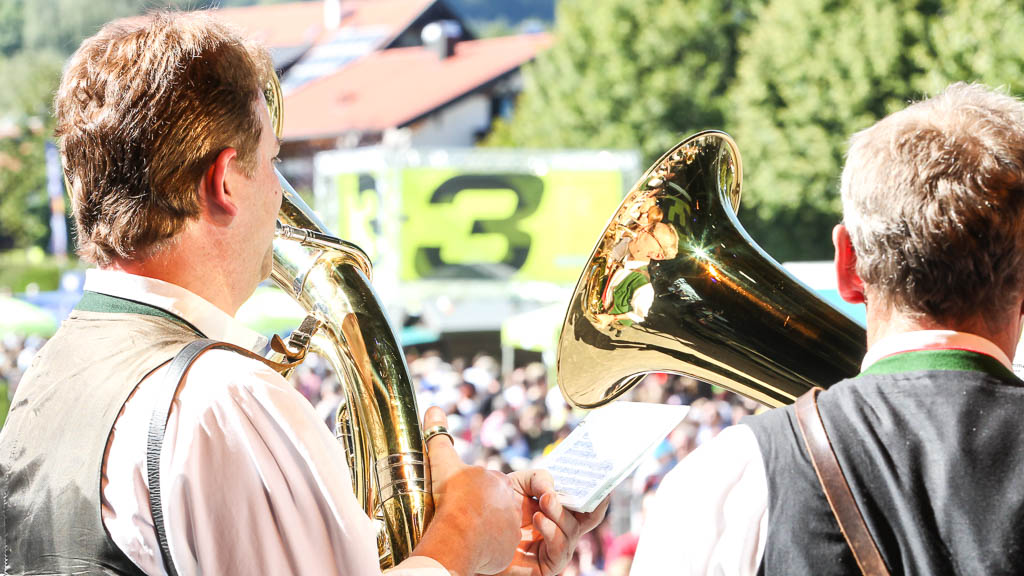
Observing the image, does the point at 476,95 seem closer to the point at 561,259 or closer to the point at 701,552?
the point at 561,259

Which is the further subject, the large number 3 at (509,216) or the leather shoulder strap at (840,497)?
the large number 3 at (509,216)

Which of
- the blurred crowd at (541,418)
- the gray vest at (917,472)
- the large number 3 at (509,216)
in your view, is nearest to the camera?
the gray vest at (917,472)

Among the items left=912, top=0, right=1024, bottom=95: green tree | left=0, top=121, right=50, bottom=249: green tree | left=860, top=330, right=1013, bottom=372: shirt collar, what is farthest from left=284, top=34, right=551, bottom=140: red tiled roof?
left=860, top=330, right=1013, bottom=372: shirt collar

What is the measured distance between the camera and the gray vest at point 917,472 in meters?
0.88

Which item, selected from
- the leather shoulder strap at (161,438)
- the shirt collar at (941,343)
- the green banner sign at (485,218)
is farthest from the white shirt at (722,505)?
the green banner sign at (485,218)

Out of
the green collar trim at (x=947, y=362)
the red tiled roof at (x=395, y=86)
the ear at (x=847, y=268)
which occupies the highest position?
the ear at (x=847, y=268)

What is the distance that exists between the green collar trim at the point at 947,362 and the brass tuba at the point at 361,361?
0.62 meters

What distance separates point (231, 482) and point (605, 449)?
521mm

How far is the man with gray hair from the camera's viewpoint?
897 mm

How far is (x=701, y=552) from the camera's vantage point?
96 centimetres

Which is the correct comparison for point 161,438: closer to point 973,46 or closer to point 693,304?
point 693,304

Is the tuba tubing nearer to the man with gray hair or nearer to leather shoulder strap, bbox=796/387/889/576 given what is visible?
the man with gray hair

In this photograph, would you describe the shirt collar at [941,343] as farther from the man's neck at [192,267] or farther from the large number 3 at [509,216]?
the large number 3 at [509,216]

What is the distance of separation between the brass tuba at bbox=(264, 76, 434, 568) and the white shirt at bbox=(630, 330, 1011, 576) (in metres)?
0.37
